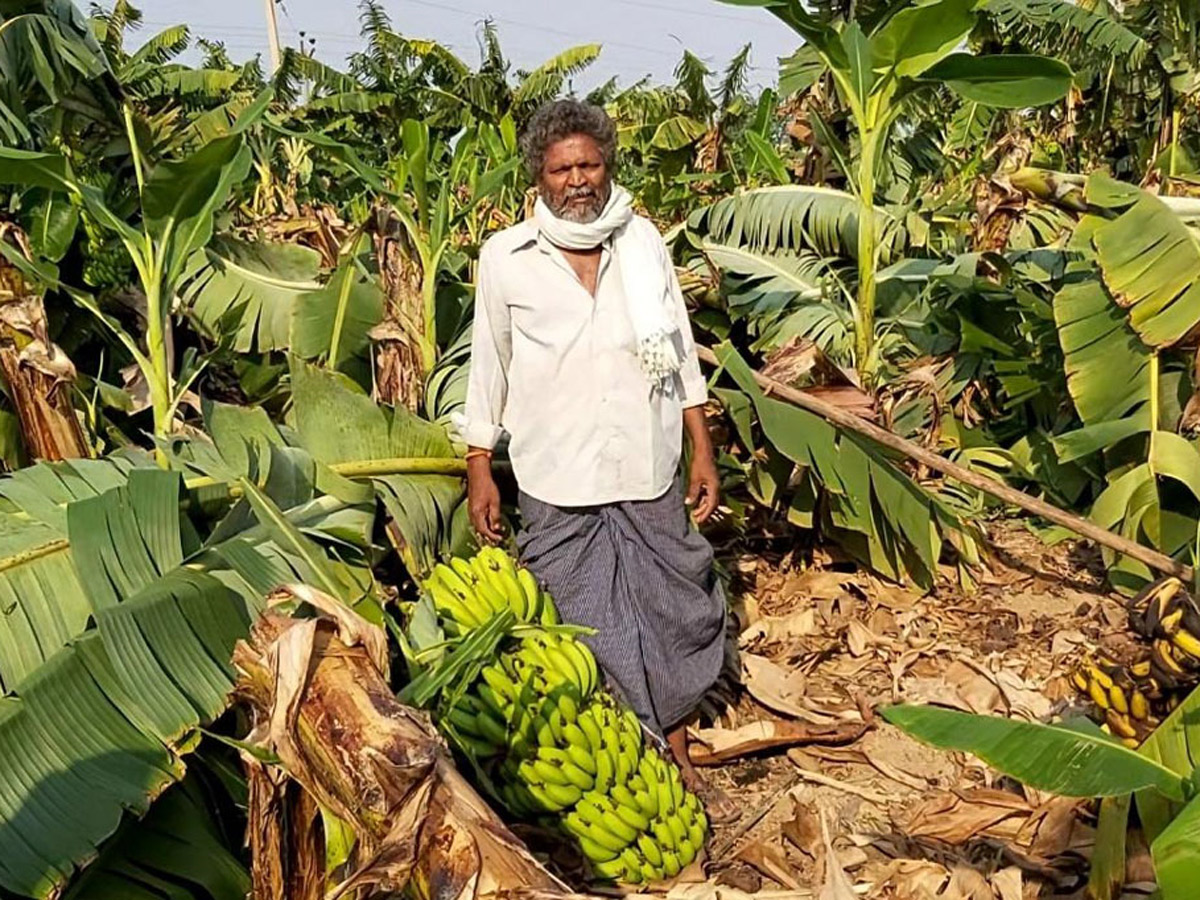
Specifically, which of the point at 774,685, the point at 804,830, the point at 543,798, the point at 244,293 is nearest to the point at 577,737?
the point at 543,798

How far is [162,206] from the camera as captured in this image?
2.51 meters

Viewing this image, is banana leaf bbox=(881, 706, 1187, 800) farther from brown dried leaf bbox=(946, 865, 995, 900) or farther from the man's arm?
the man's arm

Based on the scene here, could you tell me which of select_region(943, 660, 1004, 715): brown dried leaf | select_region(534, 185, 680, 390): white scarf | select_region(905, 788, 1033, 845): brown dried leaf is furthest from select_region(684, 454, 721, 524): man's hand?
select_region(943, 660, 1004, 715): brown dried leaf

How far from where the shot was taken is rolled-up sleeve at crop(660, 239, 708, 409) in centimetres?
255

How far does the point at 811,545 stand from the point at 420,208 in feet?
6.17

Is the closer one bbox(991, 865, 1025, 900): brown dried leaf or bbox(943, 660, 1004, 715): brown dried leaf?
bbox(991, 865, 1025, 900): brown dried leaf

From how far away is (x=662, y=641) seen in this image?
2.62 meters

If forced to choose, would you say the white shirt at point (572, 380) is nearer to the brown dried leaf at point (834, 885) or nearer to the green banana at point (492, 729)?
the green banana at point (492, 729)

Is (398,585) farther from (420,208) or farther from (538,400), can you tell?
(420,208)

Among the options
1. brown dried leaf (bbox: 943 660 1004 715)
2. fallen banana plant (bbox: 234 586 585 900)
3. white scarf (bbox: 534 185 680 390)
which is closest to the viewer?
fallen banana plant (bbox: 234 586 585 900)

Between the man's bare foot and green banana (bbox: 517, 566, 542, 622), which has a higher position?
green banana (bbox: 517, 566, 542, 622)

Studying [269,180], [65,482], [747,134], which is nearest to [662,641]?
[65,482]

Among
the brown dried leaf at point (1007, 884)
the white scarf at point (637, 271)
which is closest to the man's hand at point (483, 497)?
the white scarf at point (637, 271)

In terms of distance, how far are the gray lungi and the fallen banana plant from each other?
1098 mm
